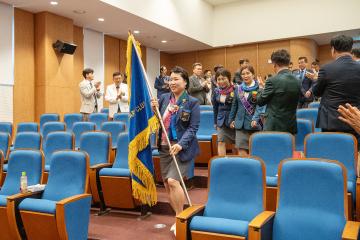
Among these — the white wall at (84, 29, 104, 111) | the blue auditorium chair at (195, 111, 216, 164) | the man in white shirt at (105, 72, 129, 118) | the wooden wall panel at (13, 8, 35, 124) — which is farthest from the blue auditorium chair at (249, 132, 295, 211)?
the white wall at (84, 29, 104, 111)

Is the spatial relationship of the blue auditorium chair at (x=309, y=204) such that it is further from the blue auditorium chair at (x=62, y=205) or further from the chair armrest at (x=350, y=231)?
the blue auditorium chair at (x=62, y=205)

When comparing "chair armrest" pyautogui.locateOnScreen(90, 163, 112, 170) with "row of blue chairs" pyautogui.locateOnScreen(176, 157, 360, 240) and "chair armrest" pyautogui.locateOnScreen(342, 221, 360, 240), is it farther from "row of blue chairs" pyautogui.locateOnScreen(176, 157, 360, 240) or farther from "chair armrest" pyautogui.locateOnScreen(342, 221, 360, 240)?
"chair armrest" pyautogui.locateOnScreen(342, 221, 360, 240)

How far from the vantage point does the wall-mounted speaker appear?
769 cm

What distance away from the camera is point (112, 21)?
8.27 metres

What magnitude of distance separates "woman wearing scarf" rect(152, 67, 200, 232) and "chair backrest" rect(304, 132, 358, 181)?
86 cm

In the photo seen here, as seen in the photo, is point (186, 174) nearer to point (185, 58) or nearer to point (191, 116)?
point (191, 116)

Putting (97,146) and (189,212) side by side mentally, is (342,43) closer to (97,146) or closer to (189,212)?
(189,212)

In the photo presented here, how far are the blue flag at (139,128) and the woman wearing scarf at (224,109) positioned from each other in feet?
3.52

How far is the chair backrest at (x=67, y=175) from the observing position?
9.48ft

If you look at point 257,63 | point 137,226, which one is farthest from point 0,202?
point 257,63

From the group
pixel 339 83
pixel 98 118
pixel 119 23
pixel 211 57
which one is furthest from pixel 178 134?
pixel 211 57

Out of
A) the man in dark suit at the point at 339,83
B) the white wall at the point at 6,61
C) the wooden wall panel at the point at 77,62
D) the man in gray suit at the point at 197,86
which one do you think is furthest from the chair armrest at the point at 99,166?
the wooden wall panel at the point at 77,62

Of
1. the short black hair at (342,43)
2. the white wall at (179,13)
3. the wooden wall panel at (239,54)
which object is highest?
the white wall at (179,13)

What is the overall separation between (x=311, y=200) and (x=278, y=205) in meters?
0.20
